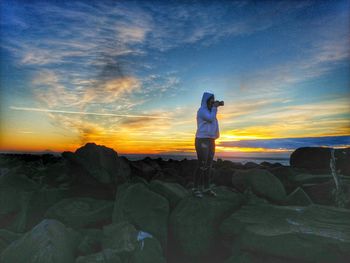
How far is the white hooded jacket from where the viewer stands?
6618mm

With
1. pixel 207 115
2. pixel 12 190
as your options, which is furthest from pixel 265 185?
pixel 12 190

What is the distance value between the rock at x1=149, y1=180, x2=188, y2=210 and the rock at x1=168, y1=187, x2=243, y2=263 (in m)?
0.63

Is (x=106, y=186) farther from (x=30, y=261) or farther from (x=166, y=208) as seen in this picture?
(x=30, y=261)

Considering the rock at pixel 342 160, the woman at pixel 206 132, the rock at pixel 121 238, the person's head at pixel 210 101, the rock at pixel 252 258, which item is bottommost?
the rock at pixel 252 258

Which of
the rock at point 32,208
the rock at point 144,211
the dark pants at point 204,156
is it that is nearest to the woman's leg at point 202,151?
the dark pants at point 204,156

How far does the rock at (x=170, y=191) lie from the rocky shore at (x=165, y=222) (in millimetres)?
23

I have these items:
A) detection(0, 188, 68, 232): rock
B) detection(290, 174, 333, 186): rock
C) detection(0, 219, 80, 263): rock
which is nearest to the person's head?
detection(0, 219, 80, 263): rock

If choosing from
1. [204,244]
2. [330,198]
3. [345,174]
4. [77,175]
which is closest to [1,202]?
[77,175]

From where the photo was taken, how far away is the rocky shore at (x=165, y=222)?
549 centimetres

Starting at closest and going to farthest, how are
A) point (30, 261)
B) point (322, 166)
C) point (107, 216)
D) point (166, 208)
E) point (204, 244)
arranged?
1. point (30, 261)
2. point (204, 244)
3. point (166, 208)
4. point (107, 216)
5. point (322, 166)

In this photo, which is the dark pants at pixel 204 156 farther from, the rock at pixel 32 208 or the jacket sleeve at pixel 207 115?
the rock at pixel 32 208

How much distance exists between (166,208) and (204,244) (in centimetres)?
101

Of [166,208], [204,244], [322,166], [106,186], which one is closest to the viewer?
[204,244]

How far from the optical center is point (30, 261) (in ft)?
17.3
